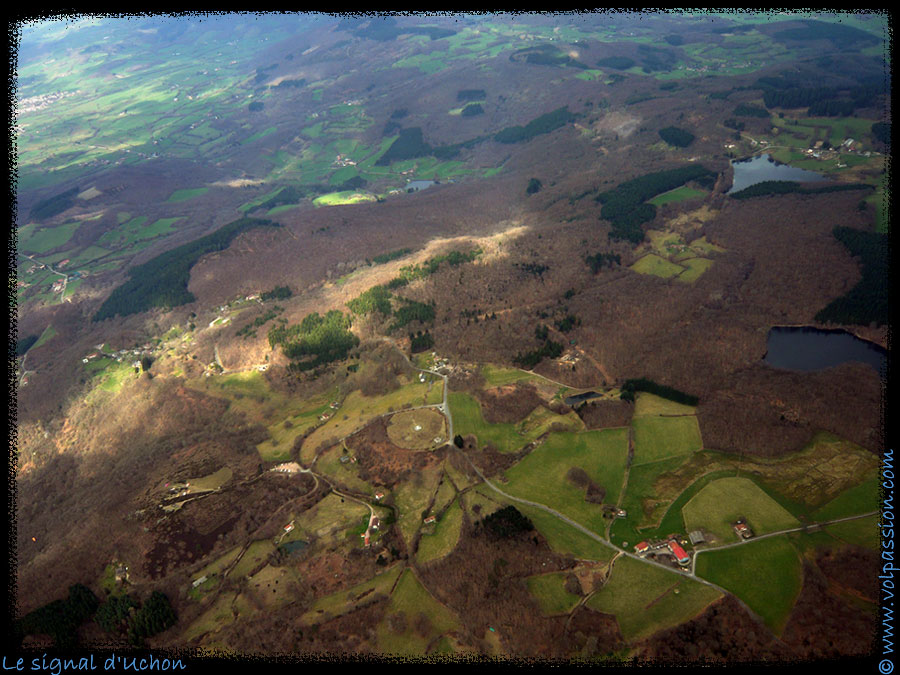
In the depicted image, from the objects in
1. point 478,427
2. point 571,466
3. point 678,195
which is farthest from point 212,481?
point 678,195

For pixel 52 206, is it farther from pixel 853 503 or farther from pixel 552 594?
pixel 853 503

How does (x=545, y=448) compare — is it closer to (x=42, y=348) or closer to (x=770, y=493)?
(x=770, y=493)

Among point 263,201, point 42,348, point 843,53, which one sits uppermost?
point 843,53

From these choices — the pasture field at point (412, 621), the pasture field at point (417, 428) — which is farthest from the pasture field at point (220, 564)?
the pasture field at point (417, 428)

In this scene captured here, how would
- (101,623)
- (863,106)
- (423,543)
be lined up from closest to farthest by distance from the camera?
(101,623), (423,543), (863,106)

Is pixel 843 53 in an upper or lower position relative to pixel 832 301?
upper

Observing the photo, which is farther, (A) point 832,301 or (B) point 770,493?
(A) point 832,301

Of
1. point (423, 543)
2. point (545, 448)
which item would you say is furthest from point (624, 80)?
point (423, 543)
